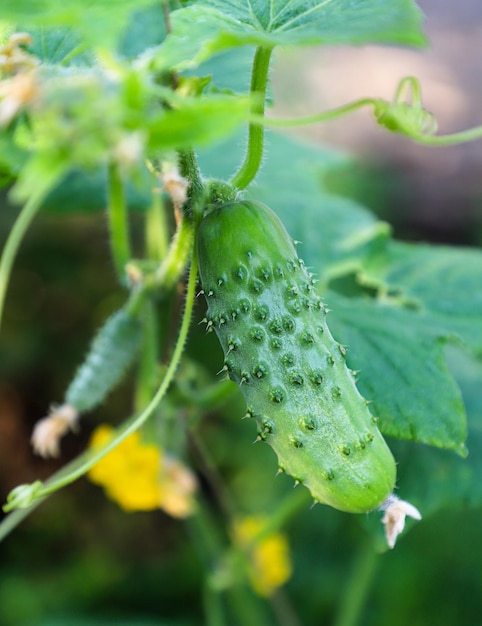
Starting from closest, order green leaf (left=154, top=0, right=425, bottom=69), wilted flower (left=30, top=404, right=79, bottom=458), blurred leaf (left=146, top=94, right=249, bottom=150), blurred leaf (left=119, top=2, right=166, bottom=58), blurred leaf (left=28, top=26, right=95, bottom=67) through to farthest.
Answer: blurred leaf (left=146, top=94, right=249, bottom=150), green leaf (left=154, top=0, right=425, bottom=69), blurred leaf (left=28, top=26, right=95, bottom=67), wilted flower (left=30, top=404, right=79, bottom=458), blurred leaf (left=119, top=2, right=166, bottom=58)

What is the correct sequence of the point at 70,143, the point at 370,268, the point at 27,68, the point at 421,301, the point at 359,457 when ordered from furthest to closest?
the point at 370,268
the point at 421,301
the point at 359,457
the point at 27,68
the point at 70,143

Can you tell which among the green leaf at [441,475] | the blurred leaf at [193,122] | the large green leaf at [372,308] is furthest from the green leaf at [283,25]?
the green leaf at [441,475]

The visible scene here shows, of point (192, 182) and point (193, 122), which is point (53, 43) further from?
point (193, 122)

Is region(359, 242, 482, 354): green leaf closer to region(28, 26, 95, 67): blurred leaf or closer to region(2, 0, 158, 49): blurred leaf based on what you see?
region(28, 26, 95, 67): blurred leaf

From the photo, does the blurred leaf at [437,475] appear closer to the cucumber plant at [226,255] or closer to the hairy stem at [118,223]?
the cucumber plant at [226,255]

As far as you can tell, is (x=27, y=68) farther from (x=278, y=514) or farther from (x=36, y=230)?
(x=36, y=230)

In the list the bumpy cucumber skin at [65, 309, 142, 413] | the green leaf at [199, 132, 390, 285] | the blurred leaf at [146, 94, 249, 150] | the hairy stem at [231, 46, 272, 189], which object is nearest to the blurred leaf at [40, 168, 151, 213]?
the green leaf at [199, 132, 390, 285]

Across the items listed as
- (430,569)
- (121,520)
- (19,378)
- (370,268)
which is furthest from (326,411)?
(19,378)
